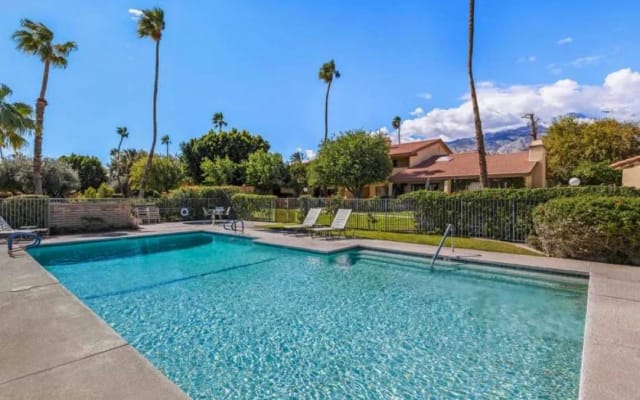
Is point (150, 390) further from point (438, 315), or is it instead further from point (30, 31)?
point (30, 31)

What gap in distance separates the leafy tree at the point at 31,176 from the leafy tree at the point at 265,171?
15.3 m

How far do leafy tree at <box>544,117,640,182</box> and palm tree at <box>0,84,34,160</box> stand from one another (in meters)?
31.6

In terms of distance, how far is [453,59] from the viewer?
744 inches

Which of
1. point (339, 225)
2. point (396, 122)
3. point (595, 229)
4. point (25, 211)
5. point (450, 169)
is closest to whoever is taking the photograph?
point (595, 229)

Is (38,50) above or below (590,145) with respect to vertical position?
above

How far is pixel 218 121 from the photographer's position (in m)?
55.8

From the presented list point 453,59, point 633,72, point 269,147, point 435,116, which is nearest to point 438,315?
point 453,59

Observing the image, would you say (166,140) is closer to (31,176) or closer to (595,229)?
(31,176)

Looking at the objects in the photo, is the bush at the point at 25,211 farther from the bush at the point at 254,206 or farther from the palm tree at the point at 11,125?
the bush at the point at 254,206

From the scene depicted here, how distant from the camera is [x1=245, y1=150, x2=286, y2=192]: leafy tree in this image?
32312mm

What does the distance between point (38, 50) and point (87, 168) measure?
1275 inches

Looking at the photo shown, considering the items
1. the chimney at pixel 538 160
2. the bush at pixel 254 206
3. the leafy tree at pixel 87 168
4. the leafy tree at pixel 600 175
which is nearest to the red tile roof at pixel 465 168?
the chimney at pixel 538 160

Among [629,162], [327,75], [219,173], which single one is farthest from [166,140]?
[629,162]

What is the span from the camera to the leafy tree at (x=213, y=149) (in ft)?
127
